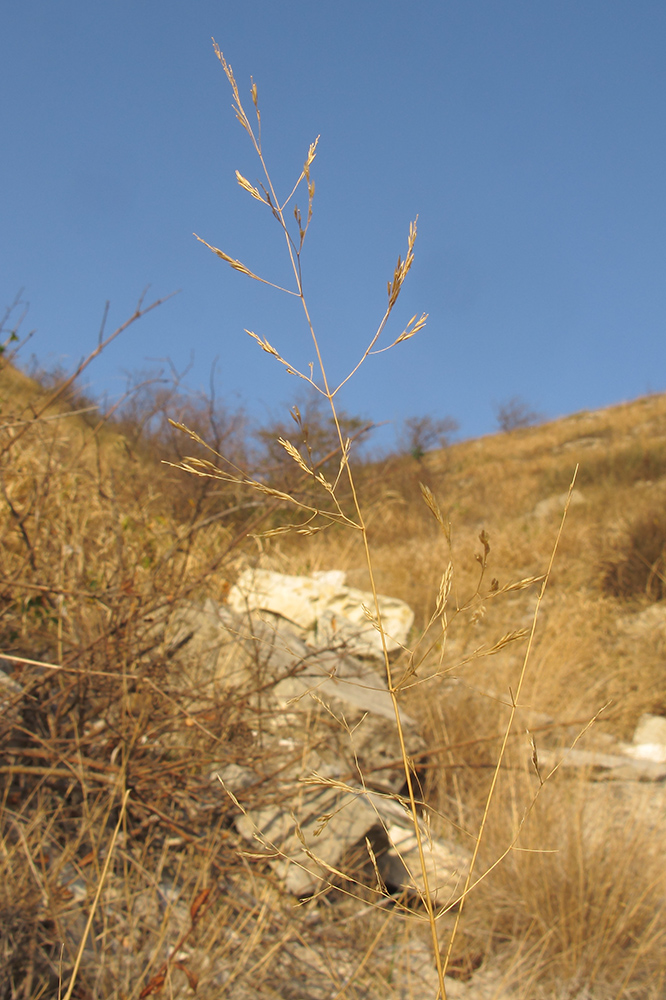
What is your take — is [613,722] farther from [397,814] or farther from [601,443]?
[601,443]

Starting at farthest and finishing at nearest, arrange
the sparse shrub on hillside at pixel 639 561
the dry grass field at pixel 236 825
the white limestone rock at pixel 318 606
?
the sparse shrub on hillside at pixel 639 561 < the white limestone rock at pixel 318 606 < the dry grass field at pixel 236 825

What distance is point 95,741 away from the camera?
7.32 ft

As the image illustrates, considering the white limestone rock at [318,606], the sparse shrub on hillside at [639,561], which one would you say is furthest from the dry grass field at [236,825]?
the sparse shrub on hillside at [639,561]

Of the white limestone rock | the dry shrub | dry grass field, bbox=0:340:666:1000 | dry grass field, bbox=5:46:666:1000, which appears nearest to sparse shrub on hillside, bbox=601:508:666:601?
the white limestone rock

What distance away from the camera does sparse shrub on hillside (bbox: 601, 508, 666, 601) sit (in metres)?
6.79

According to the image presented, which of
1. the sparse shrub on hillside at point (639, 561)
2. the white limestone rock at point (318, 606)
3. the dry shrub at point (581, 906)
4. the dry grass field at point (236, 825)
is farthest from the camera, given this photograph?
the sparse shrub on hillside at point (639, 561)

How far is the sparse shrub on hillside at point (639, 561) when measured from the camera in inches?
267

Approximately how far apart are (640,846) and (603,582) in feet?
17.0

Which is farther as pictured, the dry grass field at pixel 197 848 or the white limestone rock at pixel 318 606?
the white limestone rock at pixel 318 606

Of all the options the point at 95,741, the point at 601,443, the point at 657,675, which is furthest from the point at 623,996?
the point at 601,443

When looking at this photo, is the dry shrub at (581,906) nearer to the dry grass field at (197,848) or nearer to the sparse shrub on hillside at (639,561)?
the dry grass field at (197,848)

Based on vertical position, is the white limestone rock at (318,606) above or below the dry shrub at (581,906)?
above

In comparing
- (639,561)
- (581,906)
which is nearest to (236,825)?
(581,906)

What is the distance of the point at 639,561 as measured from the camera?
7035mm
